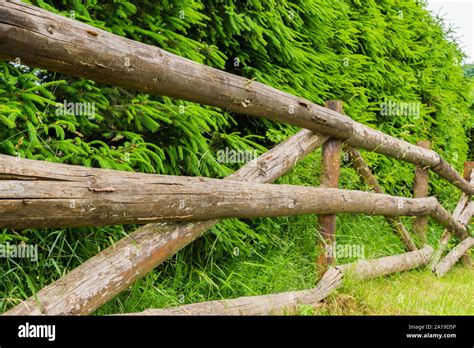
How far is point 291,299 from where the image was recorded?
3521mm

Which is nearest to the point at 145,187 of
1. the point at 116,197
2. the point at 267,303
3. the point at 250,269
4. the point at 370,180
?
the point at 116,197

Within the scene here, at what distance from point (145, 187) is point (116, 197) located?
0.17 metres

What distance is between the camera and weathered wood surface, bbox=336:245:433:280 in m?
4.17

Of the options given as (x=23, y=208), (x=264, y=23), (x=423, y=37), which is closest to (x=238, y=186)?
(x=23, y=208)

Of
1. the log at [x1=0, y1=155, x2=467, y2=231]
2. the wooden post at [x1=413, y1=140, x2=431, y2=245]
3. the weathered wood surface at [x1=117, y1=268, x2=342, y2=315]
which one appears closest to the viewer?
the log at [x1=0, y1=155, x2=467, y2=231]

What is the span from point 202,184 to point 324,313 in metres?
1.36

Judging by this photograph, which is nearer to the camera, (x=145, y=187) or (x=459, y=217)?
(x=145, y=187)

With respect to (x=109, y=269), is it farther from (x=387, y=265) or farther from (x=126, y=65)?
(x=387, y=265)

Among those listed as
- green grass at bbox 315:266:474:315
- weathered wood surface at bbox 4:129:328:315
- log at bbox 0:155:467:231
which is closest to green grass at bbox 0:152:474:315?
green grass at bbox 315:266:474:315

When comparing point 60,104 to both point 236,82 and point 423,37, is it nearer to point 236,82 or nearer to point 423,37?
point 236,82

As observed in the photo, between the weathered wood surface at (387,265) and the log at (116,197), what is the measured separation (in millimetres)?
835

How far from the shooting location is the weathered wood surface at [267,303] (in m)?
2.90

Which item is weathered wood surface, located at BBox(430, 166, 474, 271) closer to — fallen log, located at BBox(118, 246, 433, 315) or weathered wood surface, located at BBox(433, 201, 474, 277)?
weathered wood surface, located at BBox(433, 201, 474, 277)

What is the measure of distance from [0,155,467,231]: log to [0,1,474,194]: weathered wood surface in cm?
41
